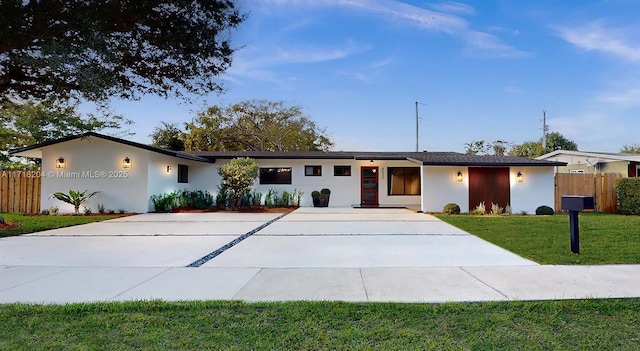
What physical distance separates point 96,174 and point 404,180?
1321 cm

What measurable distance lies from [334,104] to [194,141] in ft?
47.8

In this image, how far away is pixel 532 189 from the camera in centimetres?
1287

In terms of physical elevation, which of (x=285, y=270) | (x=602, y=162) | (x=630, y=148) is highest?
(x=630, y=148)

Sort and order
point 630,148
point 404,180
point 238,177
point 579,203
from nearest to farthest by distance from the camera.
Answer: point 579,203 < point 238,177 < point 404,180 < point 630,148

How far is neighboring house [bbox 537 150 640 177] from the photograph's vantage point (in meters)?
16.8

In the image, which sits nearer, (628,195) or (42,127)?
(628,195)

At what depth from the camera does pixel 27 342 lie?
2.34 metres

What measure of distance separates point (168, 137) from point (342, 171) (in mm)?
18566

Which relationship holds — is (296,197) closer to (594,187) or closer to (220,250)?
(220,250)

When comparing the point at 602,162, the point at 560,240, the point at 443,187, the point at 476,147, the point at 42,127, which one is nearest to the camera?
the point at 560,240

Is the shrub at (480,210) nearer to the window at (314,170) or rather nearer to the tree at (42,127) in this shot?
the window at (314,170)

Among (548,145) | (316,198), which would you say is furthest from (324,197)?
(548,145)

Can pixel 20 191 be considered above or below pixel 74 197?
above

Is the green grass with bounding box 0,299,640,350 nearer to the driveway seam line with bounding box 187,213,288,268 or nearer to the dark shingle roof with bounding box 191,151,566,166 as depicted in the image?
the driveway seam line with bounding box 187,213,288,268
